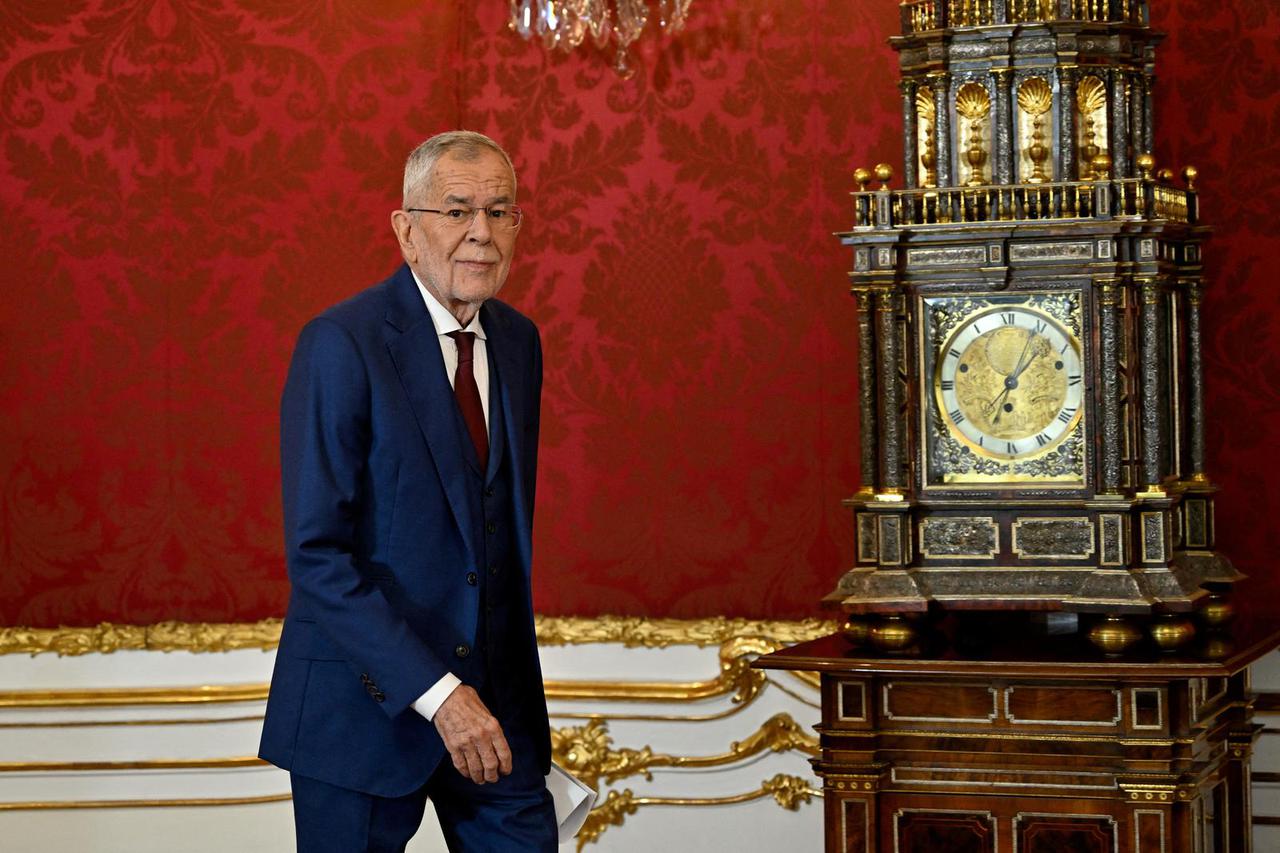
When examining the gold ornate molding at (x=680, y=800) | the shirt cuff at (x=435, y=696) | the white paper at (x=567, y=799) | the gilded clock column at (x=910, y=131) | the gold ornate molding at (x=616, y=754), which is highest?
the gilded clock column at (x=910, y=131)

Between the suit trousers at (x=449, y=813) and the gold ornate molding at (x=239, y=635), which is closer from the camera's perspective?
the suit trousers at (x=449, y=813)

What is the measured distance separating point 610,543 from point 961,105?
56.3 inches

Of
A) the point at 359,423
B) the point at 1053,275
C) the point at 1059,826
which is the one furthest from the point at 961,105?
the point at 359,423

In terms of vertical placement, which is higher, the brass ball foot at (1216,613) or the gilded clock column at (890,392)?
the gilded clock column at (890,392)

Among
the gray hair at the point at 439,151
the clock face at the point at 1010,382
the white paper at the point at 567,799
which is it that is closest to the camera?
the gray hair at the point at 439,151

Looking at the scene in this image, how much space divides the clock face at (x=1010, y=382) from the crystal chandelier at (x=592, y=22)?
122 centimetres

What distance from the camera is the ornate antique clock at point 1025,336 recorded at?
3.33 m

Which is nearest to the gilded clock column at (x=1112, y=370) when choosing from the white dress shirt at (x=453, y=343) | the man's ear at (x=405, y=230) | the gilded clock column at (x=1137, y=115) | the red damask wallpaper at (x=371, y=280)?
the gilded clock column at (x=1137, y=115)

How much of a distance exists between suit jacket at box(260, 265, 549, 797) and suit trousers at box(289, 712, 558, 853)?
0.04m

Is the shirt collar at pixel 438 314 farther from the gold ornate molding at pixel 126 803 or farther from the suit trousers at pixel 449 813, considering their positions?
the gold ornate molding at pixel 126 803

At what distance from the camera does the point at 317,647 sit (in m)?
2.41

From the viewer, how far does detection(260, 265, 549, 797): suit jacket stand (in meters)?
2.35

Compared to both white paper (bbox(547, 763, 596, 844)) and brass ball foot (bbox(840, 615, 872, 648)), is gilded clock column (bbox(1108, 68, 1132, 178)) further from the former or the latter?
white paper (bbox(547, 763, 596, 844))

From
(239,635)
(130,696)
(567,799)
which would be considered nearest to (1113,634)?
(567,799)
